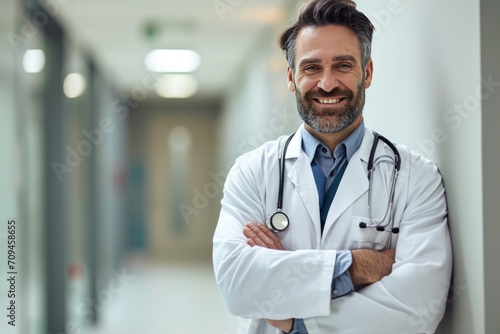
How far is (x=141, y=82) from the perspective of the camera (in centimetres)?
909

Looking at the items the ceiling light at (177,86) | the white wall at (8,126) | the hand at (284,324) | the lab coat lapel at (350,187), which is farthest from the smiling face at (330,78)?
the ceiling light at (177,86)

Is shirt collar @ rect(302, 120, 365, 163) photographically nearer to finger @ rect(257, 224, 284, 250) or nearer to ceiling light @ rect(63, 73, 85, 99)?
finger @ rect(257, 224, 284, 250)

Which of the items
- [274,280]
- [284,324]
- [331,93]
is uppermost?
[331,93]

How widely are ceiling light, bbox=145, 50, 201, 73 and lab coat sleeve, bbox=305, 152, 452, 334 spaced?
18.1ft

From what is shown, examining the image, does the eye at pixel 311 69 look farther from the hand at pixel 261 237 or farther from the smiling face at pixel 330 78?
the hand at pixel 261 237

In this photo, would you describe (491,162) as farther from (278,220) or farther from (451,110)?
(278,220)

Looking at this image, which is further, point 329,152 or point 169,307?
point 169,307

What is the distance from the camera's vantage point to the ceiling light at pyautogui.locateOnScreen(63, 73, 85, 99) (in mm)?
5281

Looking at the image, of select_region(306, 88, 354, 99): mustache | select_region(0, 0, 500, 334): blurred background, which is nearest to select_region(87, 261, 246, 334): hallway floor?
select_region(0, 0, 500, 334): blurred background

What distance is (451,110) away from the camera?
162 cm

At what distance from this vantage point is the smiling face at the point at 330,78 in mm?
1615

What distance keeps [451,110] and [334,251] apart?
19.2 inches

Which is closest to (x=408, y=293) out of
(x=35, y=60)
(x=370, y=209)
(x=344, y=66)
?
(x=370, y=209)

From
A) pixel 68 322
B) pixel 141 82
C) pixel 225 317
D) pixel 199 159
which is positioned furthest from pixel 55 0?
pixel 199 159
